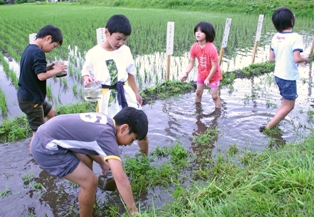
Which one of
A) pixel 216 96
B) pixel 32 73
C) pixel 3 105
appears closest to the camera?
pixel 32 73

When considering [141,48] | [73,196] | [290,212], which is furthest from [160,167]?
[141,48]

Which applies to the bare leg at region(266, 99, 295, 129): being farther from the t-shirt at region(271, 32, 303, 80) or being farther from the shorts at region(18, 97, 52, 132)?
the shorts at region(18, 97, 52, 132)

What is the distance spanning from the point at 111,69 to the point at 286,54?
2142 millimetres

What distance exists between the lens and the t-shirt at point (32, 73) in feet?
9.89

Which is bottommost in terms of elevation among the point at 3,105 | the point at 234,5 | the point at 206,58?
the point at 3,105

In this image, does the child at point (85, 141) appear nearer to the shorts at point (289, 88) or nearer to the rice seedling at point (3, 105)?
the shorts at point (289, 88)

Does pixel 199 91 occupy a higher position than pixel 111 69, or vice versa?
pixel 111 69

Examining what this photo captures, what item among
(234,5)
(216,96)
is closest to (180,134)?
(216,96)

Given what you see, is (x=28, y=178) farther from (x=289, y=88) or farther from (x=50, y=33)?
(x=289, y=88)

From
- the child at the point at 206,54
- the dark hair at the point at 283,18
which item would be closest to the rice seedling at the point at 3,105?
the child at the point at 206,54

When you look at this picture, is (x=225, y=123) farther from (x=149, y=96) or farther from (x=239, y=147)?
(x=149, y=96)

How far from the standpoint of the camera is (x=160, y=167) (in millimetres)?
3160

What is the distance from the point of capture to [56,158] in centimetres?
221

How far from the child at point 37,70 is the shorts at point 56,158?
1.05m
